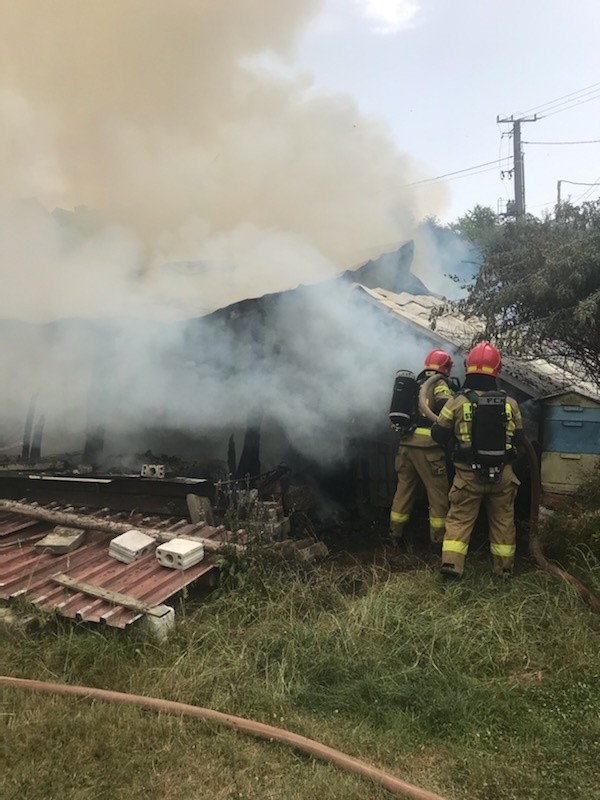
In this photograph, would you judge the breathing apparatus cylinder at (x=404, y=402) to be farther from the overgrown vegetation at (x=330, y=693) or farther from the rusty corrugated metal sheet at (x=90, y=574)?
the rusty corrugated metal sheet at (x=90, y=574)

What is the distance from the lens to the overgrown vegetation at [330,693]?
248cm

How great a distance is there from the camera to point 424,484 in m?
5.67

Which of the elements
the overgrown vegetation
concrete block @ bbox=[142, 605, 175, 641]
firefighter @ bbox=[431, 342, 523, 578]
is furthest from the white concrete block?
firefighter @ bbox=[431, 342, 523, 578]

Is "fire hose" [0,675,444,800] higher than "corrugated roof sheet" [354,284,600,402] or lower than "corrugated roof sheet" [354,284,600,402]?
Answer: lower

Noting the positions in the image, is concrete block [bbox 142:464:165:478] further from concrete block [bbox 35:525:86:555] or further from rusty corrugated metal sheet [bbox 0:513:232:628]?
concrete block [bbox 35:525:86:555]

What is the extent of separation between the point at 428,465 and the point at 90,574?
3230 mm

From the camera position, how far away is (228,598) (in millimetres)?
4148

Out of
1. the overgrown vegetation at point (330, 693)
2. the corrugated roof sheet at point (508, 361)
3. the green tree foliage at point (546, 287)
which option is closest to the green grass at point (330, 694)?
the overgrown vegetation at point (330, 693)

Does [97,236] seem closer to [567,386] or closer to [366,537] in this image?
[366,537]

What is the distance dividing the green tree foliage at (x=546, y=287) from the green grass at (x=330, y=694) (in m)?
2.28

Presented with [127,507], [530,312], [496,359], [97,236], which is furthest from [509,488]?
[97,236]

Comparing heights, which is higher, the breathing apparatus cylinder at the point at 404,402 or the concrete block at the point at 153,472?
the breathing apparatus cylinder at the point at 404,402

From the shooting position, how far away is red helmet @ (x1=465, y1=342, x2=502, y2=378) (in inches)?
190

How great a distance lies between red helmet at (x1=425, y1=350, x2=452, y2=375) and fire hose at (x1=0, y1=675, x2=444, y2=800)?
3.78 metres
